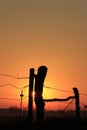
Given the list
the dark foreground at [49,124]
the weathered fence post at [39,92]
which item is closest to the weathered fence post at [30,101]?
the dark foreground at [49,124]

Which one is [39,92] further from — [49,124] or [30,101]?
[49,124]

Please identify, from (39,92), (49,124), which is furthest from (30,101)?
(49,124)

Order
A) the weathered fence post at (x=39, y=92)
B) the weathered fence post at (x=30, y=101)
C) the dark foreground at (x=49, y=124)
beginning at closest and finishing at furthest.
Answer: the dark foreground at (x=49, y=124) → the weathered fence post at (x=30, y=101) → the weathered fence post at (x=39, y=92)

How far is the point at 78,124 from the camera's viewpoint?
15219 millimetres

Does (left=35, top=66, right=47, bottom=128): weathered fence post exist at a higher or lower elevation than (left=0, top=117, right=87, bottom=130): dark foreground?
higher

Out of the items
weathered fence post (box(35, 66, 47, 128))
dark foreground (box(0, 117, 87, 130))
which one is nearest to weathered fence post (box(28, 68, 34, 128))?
dark foreground (box(0, 117, 87, 130))

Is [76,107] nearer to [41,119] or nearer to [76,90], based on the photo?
[76,90]

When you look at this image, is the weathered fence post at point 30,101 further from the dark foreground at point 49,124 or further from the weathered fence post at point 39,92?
the weathered fence post at point 39,92

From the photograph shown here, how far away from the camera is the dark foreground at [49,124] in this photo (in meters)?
12.8

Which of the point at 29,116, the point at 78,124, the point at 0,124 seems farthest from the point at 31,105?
the point at 78,124

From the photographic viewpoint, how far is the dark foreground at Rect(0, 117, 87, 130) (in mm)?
12770

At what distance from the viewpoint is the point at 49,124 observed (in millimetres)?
13898

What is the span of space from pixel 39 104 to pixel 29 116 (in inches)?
30.4

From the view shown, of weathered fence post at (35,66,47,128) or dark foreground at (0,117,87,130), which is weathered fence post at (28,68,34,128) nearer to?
dark foreground at (0,117,87,130)
